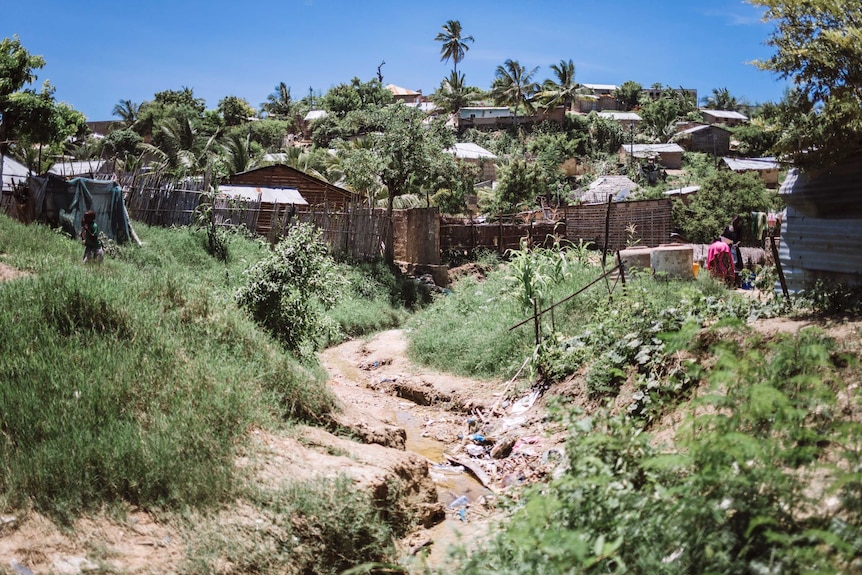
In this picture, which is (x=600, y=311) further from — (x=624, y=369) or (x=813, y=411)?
(x=813, y=411)

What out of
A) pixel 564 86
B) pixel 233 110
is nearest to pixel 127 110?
pixel 233 110

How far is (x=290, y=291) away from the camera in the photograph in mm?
8211

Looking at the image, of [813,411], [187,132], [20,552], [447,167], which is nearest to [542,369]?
[813,411]

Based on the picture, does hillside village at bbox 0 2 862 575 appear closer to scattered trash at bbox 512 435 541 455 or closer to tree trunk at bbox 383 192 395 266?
scattered trash at bbox 512 435 541 455

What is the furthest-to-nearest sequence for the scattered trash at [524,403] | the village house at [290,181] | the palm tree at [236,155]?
the palm tree at [236,155] → the village house at [290,181] → the scattered trash at [524,403]

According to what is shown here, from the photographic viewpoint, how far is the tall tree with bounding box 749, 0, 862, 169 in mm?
6270

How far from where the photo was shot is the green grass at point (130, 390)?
171 inches

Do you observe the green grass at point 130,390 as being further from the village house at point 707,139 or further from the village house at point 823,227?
the village house at point 707,139

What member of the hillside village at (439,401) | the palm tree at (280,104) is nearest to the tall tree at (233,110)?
the palm tree at (280,104)

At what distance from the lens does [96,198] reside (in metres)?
13.1

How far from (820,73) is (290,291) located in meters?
6.09

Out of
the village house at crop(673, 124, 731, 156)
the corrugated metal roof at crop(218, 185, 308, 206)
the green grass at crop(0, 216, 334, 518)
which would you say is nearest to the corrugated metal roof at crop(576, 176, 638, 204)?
the corrugated metal roof at crop(218, 185, 308, 206)

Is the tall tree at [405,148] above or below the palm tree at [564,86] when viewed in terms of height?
below

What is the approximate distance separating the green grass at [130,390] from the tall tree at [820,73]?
5346mm
